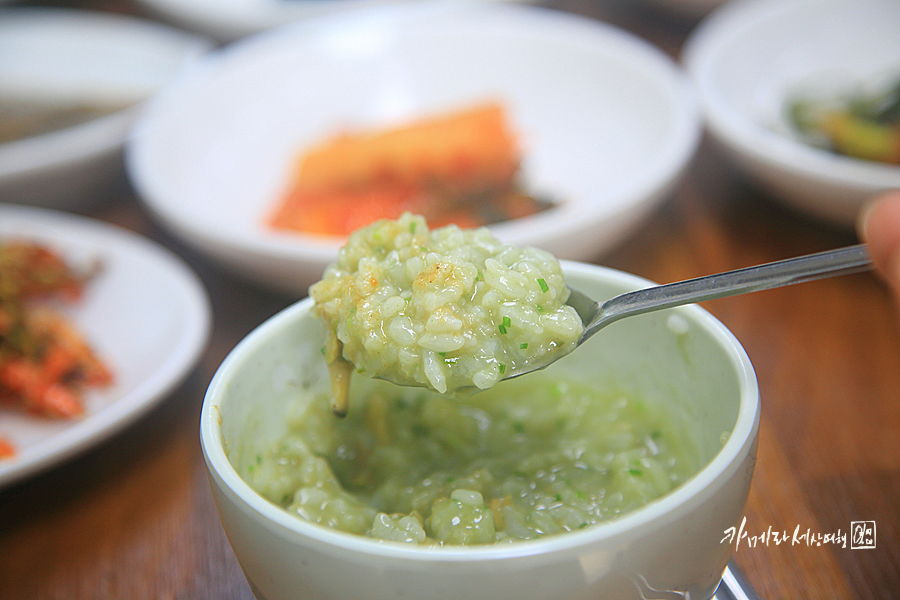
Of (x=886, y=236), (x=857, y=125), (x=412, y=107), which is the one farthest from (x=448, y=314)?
(x=412, y=107)

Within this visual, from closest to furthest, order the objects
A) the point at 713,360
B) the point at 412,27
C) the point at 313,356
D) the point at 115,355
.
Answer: the point at 713,360 → the point at 313,356 → the point at 115,355 → the point at 412,27

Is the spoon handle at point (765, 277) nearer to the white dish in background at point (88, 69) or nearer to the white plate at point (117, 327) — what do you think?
the white plate at point (117, 327)

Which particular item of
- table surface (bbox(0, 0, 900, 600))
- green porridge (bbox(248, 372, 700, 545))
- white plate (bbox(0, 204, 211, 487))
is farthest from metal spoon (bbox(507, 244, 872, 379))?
white plate (bbox(0, 204, 211, 487))

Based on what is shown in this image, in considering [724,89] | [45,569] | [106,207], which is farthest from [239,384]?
[724,89]

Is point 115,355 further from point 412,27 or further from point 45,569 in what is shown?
point 412,27

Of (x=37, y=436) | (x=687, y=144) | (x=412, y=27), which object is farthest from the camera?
(x=412, y=27)

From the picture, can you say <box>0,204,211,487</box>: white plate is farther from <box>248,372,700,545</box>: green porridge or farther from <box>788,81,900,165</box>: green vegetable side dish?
<box>788,81,900,165</box>: green vegetable side dish
